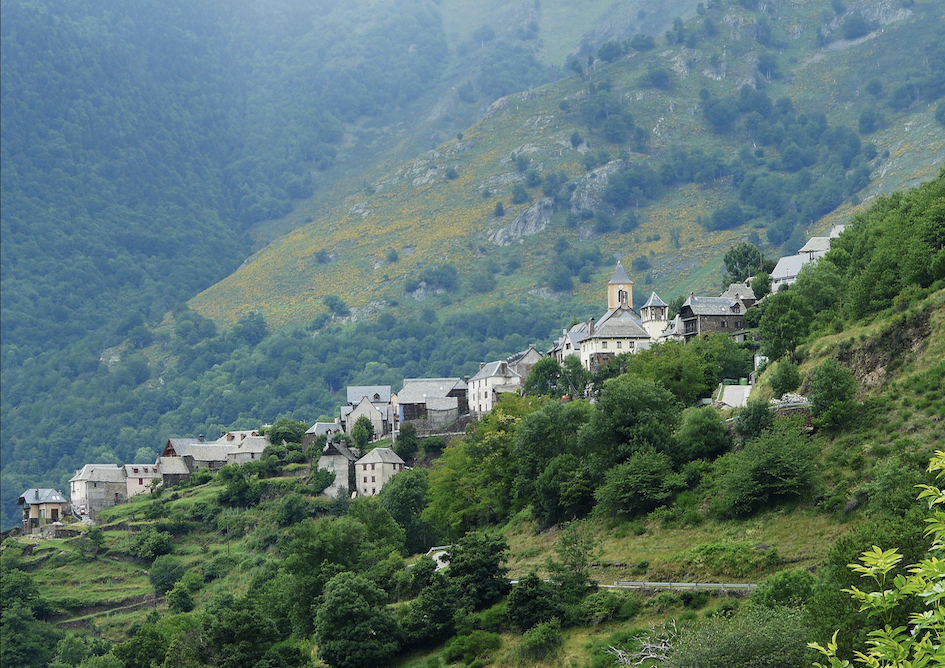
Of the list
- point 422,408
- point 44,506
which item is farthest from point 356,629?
point 44,506

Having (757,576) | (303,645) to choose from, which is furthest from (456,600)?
(757,576)

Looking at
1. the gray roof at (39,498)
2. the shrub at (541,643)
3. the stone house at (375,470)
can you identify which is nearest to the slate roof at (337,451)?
the stone house at (375,470)

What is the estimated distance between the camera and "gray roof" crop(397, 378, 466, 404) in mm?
144000

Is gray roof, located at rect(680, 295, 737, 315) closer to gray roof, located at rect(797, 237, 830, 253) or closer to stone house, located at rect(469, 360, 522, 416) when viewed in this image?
gray roof, located at rect(797, 237, 830, 253)

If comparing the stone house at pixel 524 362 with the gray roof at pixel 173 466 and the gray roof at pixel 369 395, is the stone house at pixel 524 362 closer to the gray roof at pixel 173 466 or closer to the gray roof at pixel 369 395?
the gray roof at pixel 369 395

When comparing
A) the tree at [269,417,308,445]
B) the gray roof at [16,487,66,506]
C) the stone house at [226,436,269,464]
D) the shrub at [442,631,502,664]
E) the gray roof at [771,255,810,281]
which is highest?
the gray roof at [771,255,810,281]

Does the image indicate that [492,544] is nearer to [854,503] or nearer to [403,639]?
[403,639]

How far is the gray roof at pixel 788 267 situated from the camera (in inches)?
5212

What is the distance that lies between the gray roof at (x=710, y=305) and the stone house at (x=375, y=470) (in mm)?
30835

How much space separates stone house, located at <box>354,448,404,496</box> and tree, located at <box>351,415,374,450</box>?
7191 mm

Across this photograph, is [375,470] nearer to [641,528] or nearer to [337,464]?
[337,464]

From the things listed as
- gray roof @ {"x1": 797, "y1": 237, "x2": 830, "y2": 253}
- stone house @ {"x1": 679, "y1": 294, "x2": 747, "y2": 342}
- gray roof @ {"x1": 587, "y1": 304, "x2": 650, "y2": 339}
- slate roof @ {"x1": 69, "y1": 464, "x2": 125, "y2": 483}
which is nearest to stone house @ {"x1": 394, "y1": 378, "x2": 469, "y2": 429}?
gray roof @ {"x1": 587, "y1": 304, "x2": 650, "y2": 339}

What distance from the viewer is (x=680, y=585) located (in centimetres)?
6881

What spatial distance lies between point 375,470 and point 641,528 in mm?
50874
